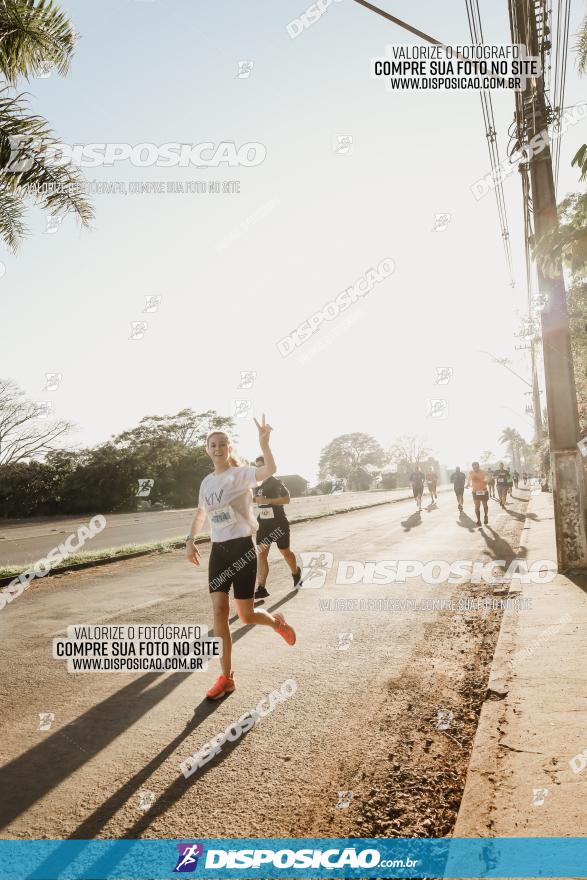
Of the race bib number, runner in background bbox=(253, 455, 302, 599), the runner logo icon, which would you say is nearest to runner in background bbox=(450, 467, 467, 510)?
runner in background bbox=(253, 455, 302, 599)

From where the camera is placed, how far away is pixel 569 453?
807 centimetres

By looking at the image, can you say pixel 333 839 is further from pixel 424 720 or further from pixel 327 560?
pixel 327 560

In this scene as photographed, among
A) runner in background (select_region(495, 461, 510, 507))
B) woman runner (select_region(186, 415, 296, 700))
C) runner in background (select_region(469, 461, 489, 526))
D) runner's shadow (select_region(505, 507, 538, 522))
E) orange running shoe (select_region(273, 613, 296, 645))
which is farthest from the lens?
runner in background (select_region(495, 461, 510, 507))

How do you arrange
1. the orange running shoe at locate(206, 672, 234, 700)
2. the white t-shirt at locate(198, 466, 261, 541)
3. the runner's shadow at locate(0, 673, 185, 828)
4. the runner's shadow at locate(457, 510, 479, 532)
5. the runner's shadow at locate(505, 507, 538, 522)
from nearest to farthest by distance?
the runner's shadow at locate(0, 673, 185, 828)
the orange running shoe at locate(206, 672, 234, 700)
the white t-shirt at locate(198, 466, 261, 541)
the runner's shadow at locate(457, 510, 479, 532)
the runner's shadow at locate(505, 507, 538, 522)

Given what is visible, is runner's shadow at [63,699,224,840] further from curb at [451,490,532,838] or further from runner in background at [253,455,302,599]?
runner in background at [253,455,302,599]

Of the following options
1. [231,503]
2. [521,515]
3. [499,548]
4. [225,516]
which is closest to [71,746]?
[225,516]

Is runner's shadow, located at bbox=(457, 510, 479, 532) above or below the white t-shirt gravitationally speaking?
below

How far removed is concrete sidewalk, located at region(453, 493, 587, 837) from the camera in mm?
2480

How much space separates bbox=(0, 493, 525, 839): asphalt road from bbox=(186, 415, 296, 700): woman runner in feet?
1.63

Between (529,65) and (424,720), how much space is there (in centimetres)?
997

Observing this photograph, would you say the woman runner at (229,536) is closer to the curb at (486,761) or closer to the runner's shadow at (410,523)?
the curb at (486,761)

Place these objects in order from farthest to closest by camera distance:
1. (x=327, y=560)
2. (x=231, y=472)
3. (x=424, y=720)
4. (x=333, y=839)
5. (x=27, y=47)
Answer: (x=327, y=560), (x=27, y=47), (x=231, y=472), (x=424, y=720), (x=333, y=839)

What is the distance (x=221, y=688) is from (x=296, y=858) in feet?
6.21

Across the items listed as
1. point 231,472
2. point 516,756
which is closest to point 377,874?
point 516,756
